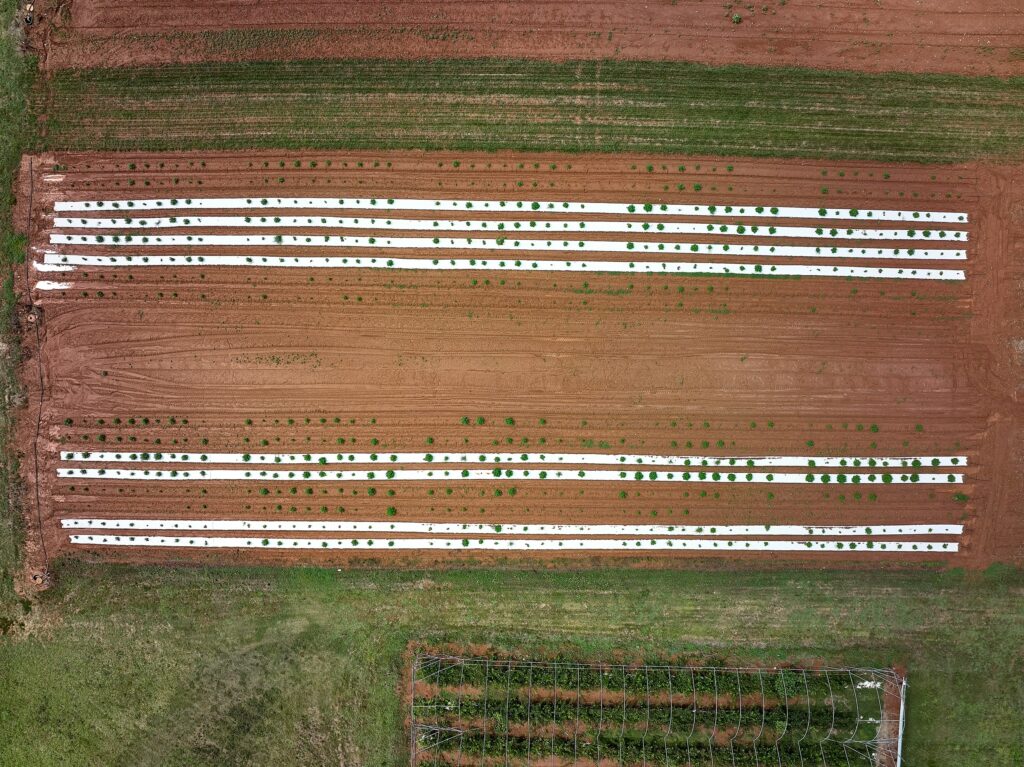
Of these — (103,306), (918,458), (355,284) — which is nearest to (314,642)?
(355,284)

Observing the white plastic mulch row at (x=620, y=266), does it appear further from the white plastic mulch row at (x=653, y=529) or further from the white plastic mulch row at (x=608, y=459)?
the white plastic mulch row at (x=653, y=529)

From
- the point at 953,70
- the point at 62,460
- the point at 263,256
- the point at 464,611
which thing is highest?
the point at 953,70

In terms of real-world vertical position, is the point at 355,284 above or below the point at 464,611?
above

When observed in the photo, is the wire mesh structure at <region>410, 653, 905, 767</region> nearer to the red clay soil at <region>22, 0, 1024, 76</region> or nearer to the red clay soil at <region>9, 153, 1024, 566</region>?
the red clay soil at <region>9, 153, 1024, 566</region>

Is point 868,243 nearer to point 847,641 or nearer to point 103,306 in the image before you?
point 847,641

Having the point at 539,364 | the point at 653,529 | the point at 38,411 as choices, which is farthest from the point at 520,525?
the point at 38,411
